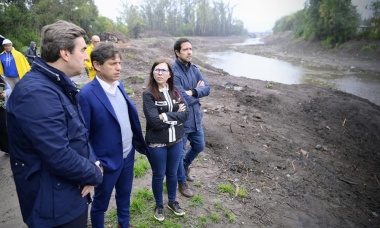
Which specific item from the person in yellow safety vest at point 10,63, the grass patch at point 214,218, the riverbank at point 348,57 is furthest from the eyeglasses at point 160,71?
A: the riverbank at point 348,57

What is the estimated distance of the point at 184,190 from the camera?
156 inches

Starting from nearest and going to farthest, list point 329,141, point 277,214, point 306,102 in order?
point 277,214, point 329,141, point 306,102

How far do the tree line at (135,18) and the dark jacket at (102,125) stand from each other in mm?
16888

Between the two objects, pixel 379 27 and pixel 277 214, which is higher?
pixel 379 27

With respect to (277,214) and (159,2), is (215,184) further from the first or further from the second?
(159,2)

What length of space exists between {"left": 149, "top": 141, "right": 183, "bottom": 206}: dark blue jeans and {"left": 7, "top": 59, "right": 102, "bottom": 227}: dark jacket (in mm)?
1131

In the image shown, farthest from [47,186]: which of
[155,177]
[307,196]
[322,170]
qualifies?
[322,170]

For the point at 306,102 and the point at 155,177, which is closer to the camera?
the point at 155,177

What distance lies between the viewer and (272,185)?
474 centimetres

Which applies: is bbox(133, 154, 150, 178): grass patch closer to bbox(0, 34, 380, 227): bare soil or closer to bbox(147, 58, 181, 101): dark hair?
bbox(0, 34, 380, 227): bare soil

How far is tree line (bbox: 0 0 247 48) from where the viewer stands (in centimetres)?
1738

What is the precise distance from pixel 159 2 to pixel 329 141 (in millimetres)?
83734

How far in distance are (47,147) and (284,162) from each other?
5.14m

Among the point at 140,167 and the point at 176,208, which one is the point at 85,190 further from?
the point at 140,167
